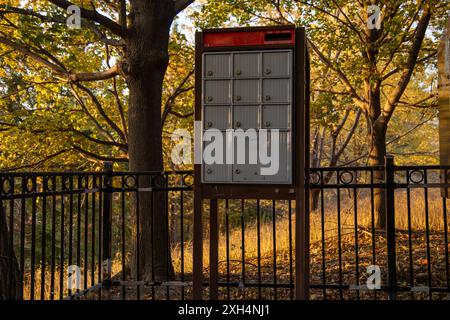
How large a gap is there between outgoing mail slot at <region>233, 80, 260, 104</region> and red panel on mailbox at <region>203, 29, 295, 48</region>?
14.0 inches

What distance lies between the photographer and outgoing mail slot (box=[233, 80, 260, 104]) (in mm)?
4375

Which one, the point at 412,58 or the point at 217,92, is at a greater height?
the point at 412,58

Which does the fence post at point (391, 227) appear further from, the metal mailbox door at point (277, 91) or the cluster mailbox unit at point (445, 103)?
the metal mailbox door at point (277, 91)

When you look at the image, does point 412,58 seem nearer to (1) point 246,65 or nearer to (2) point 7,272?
(1) point 246,65

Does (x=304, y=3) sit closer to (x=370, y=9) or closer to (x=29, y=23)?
(x=370, y=9)

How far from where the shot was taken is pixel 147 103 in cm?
777

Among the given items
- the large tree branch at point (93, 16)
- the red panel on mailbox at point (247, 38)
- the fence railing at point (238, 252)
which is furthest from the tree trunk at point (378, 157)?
the red panel on mailbox at point (247, 38)

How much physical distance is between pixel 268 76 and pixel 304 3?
7.69m

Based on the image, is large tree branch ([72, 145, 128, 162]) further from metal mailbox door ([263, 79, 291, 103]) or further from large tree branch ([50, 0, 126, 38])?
metal mailbox door ([263, 79, 291, 103])

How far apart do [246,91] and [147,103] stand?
3.71m

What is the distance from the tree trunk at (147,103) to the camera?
751 cm

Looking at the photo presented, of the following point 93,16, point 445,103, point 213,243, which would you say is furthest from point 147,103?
point 445,103

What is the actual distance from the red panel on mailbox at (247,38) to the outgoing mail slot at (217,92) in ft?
1.18
